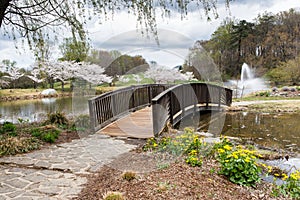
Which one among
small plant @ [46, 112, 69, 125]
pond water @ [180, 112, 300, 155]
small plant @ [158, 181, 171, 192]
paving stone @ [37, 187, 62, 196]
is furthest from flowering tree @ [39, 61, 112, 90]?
small plant @ [158, 181, 171, 192]

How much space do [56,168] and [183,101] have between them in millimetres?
5464

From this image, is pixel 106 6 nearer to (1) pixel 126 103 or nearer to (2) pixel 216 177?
(2) pixel 216 177

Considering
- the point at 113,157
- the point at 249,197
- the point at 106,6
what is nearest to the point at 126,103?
the point at 113,157

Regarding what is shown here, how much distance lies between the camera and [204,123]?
8719mm

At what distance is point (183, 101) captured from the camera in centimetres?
830

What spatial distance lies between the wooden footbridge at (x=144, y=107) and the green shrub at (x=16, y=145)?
4.58 ft

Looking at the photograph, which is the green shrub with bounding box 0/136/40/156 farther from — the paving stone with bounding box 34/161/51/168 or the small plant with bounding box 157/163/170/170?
the small plant with bounding box 157/163/170/170

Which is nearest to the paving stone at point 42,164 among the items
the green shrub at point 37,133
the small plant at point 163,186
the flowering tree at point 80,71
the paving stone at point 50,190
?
the paving stone at point 50,190

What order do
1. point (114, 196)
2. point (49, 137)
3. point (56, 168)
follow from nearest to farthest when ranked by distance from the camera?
point (114, 196)
point (56, 168)
point (49, 137)

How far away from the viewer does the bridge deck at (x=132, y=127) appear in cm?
551

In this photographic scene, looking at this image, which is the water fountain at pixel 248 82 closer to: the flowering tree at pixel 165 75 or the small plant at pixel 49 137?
the flowering tree at pixel 165 75

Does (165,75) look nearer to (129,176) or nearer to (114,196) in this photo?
(129,176)

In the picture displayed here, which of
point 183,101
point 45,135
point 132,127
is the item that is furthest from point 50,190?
point 183,101

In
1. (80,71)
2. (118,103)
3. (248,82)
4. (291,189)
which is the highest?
(80,71)
